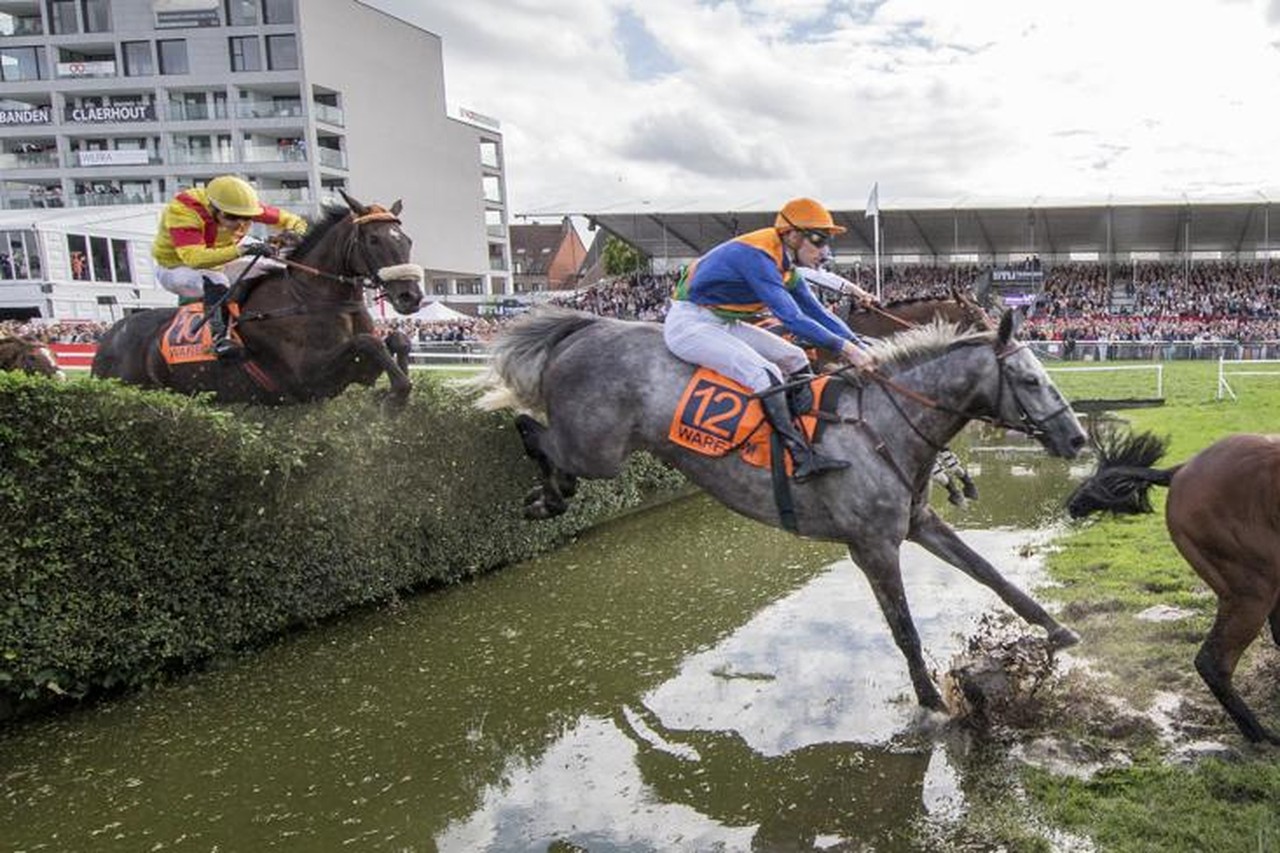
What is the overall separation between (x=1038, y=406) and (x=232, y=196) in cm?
591

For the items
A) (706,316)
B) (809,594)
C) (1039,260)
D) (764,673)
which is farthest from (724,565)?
(1039,260)

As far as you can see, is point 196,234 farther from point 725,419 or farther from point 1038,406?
point 1038,406

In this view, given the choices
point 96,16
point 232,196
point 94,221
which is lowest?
point 232,196

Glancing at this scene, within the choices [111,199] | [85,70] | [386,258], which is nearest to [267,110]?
[111,199]

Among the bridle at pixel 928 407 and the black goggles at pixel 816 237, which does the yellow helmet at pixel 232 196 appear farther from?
the bridle at pixel 928 407

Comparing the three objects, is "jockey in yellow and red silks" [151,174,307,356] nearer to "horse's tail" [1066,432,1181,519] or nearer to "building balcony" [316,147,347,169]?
"horse's tail" [1066,432,1181,519]

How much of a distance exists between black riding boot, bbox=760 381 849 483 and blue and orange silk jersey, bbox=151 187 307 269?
4.51 metres

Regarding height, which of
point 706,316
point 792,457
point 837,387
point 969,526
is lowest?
point 969,526

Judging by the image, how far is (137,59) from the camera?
164 ft

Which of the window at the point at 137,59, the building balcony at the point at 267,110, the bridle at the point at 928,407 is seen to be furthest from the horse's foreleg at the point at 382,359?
the window at the point at 137,59

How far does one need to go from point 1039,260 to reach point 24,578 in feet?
133

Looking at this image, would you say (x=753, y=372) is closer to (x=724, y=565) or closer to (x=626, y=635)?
(x=626, y=635)

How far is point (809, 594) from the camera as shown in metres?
7.06

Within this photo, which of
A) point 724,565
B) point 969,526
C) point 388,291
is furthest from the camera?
point 969,526
